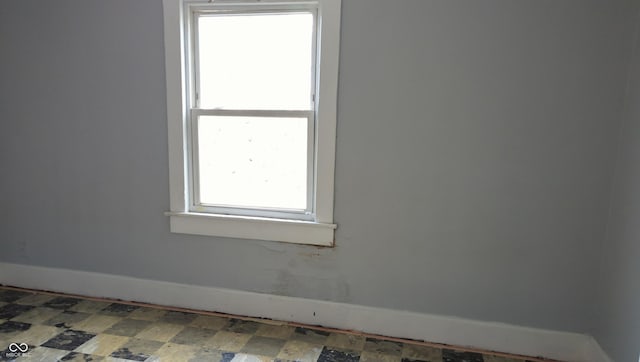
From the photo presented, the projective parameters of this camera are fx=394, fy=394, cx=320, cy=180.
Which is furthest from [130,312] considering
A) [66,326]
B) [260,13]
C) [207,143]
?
[260,13]

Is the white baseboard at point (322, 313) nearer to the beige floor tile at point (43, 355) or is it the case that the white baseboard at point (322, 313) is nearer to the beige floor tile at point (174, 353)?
the beige floor tile at point (174, 353)

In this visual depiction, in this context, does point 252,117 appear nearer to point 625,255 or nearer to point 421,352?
point 421,352

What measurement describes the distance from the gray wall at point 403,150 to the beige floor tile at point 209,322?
8.7 inches

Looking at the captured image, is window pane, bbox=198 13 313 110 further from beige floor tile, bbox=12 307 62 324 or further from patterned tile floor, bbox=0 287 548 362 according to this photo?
beige floor tile, bbox=12 307 62 324

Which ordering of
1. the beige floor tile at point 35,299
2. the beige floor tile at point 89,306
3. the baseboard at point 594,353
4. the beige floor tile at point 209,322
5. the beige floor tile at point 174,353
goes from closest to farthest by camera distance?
1. the baseboard at point 594,353
2. the beige floor tile at point 174,353
3. the beige floor tile at point 209,322
4. the beige floor tile at point 89,306
5. the beige floor tile at point 35,299

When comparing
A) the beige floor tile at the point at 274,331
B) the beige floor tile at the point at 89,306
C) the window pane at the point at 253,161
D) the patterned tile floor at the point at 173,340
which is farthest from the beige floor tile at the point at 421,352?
the beige floor tile at the point at 89,306

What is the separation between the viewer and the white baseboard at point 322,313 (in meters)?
2.27

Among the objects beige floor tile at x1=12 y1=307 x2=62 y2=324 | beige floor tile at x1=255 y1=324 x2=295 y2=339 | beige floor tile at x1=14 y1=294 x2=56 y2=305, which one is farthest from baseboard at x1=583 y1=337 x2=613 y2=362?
beige floor tile at x1=14 y1=294 x2=56 y2=305

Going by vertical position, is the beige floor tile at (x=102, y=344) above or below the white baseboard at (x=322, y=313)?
below

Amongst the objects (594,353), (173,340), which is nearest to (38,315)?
(173,340)

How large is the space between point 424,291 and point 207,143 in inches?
66.1

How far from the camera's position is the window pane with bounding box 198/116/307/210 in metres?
2.51

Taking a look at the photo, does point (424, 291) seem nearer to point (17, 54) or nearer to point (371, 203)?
point (371, 203)

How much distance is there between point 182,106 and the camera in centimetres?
255
